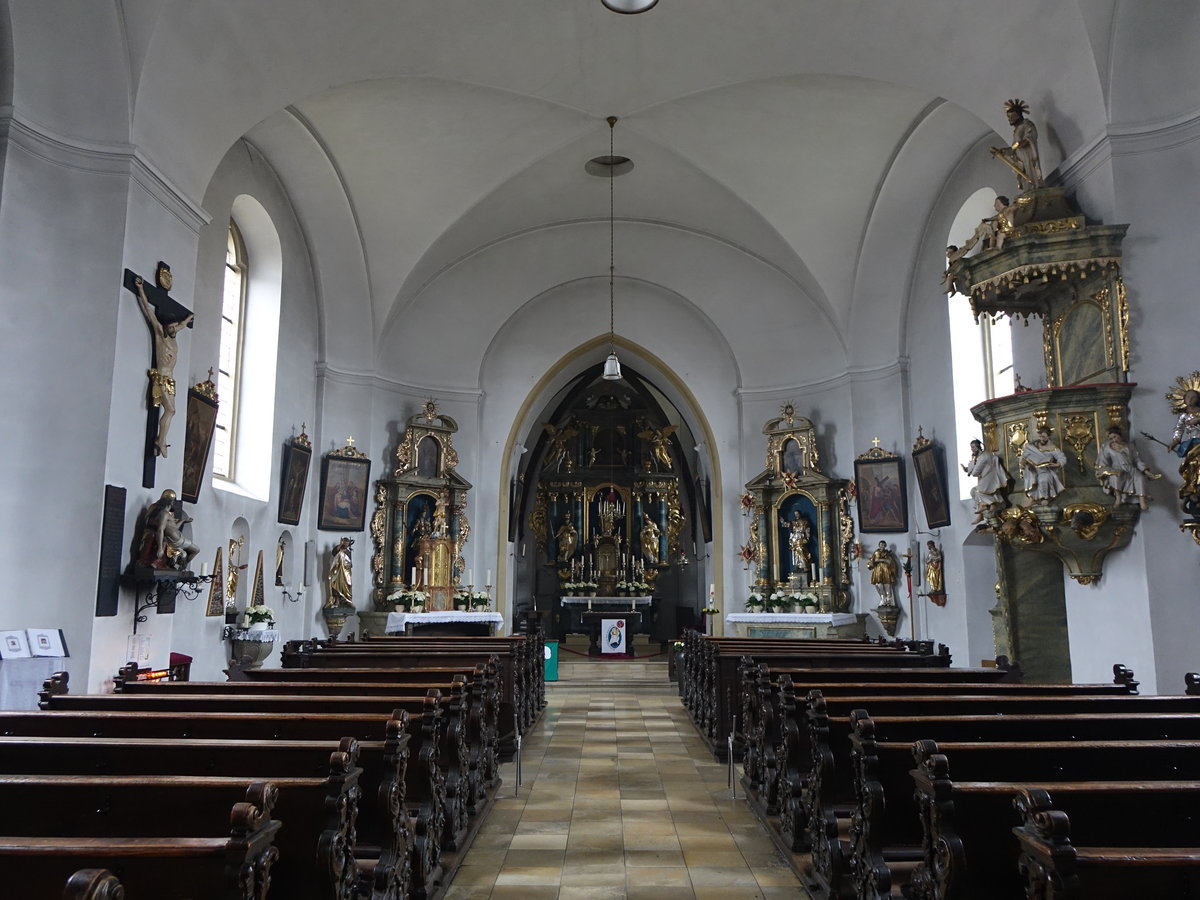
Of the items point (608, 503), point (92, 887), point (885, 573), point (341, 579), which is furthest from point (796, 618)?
point (92, 887)

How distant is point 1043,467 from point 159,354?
8088mm

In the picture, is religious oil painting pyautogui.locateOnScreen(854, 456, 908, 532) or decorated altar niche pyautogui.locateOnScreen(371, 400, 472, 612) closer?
religious oil painting pyautogui.locateOnScreen(854, 456, 908, 532)

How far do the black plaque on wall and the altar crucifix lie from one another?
1.57 ft

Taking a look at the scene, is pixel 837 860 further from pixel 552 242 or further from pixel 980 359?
pixel 552 242

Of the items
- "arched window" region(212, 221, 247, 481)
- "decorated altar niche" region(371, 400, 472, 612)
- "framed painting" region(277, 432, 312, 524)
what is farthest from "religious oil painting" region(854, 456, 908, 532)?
"arched window" region(212, 221, 247, 481)

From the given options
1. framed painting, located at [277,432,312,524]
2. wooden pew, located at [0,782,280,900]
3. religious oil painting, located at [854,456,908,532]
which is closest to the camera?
wooden pew, located at [0,782,280,900]

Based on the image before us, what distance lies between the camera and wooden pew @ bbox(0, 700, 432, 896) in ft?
12.6

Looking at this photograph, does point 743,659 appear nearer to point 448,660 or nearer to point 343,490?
point 448,660

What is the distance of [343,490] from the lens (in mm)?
14922

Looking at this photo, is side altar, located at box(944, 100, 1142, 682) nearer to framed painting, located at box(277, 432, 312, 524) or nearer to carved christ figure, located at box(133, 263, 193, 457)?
carved christ figure, located at box(133, 263, 193, 457)

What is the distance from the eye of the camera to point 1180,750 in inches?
146

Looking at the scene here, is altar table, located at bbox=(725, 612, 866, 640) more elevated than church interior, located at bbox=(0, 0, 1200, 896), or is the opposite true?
church interior, located at bbox=(0, 0, 1200, 896)

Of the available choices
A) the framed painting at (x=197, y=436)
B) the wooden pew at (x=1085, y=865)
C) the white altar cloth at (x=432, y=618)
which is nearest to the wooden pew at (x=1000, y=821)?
the wooden pew at (x=1085, y=865)

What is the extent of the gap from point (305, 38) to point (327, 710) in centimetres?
767
